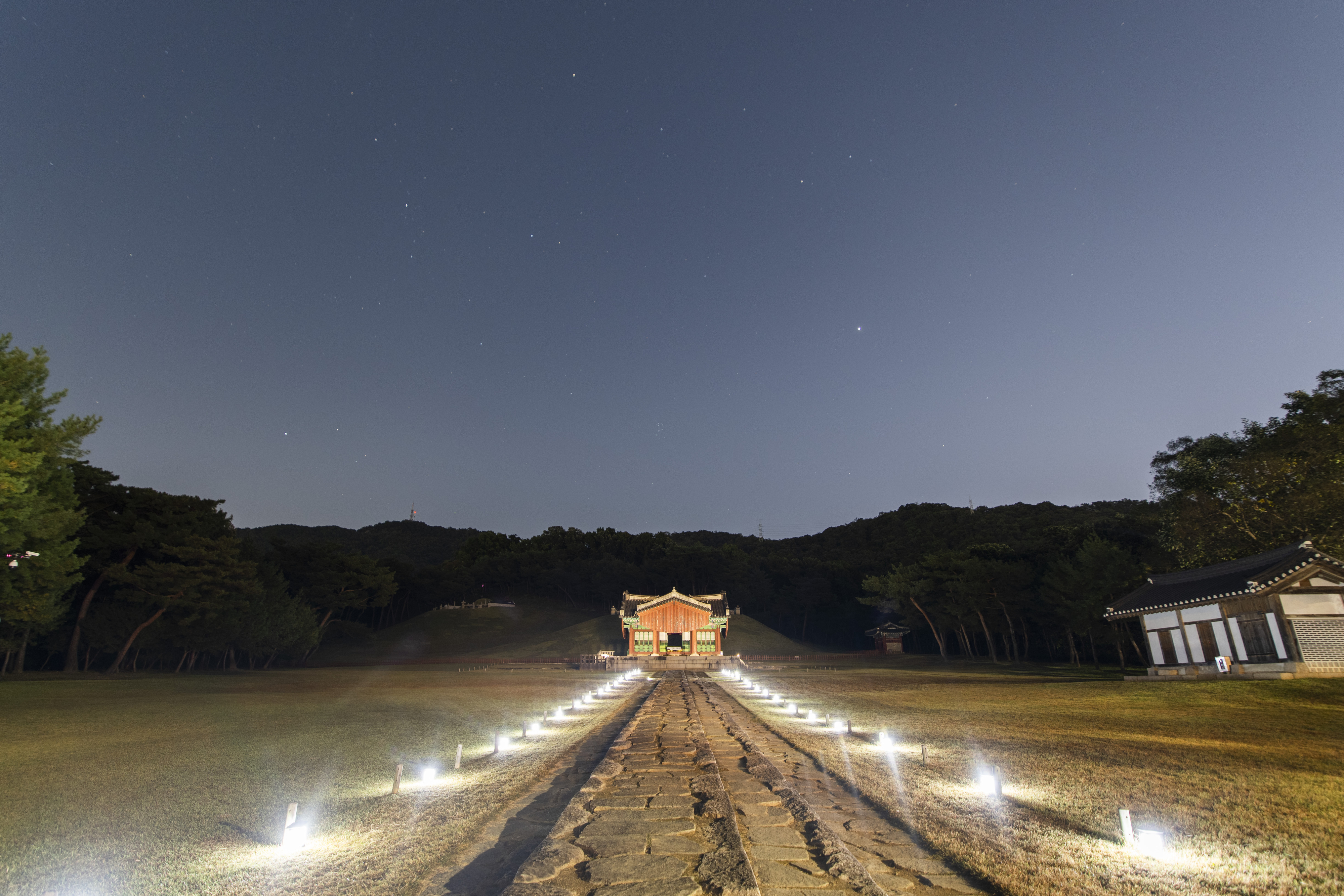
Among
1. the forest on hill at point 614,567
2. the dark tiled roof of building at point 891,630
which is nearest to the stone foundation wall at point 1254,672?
the forest on hill at point 614,567

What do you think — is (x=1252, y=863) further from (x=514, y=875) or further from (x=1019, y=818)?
(x=514, y=875)

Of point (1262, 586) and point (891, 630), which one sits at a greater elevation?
point (1262, 586)

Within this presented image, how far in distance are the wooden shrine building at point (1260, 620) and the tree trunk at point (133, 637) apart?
172 ft

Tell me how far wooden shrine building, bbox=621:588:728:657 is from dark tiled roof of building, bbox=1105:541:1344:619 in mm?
30351

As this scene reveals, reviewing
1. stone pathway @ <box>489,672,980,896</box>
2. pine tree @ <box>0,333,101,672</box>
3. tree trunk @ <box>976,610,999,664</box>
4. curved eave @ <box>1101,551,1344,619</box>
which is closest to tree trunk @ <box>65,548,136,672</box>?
pine tree @ <box>0,333,101,672</box>

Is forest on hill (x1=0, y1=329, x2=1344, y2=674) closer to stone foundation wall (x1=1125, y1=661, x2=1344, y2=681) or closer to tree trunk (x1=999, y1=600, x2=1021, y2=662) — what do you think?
tree trunk (x1=999, y1=600, x2=1021, y2=662)

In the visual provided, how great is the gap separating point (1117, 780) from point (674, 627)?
45.9 metres

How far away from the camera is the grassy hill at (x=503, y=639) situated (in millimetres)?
57906

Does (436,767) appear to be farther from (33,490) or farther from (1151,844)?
(33,490)

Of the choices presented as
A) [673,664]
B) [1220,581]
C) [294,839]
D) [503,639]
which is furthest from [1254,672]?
[503,639]

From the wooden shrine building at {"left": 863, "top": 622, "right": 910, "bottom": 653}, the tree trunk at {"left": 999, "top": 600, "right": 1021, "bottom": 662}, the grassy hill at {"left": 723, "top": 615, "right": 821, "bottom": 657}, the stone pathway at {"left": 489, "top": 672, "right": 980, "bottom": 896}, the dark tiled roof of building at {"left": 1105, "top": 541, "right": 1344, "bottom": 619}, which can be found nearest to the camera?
the stone pathway at {"left": 489, "top": 672, "right": 980, "bottom": 896}

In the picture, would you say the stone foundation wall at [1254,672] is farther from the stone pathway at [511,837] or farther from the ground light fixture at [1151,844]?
the stone pathway at [511,837]

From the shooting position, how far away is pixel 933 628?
5303 centimetres

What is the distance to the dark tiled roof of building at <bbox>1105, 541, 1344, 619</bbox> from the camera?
21406mm
